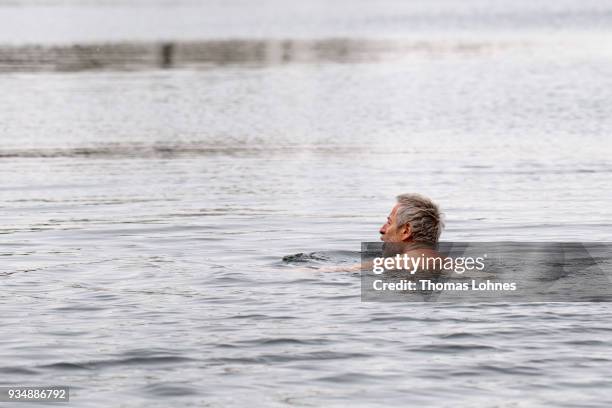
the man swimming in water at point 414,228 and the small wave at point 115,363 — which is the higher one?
the man swimming in water at point 414,228

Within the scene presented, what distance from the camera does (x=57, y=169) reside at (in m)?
25.3

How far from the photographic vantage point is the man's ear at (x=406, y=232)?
13586 mm

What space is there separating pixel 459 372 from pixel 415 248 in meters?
3.83

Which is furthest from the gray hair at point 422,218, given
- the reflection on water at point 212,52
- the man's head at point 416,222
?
the reflection on water at point 212,52

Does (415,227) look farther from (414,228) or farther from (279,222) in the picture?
(279,222)

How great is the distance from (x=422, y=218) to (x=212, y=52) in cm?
5505

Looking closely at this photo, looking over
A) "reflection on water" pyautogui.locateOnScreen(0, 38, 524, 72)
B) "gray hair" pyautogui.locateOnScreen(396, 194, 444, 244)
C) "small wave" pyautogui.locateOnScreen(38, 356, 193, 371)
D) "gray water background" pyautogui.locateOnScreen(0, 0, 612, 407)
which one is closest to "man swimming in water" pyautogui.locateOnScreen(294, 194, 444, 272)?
"gray hair" pyautogui.locateOnScreen(396, 194, 444, 244)

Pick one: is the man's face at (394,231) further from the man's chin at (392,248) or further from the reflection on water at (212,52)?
the reflection on water at (212,52)

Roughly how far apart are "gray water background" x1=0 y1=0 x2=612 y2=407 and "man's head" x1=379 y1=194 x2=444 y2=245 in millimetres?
718

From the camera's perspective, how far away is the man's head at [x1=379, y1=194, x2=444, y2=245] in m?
13.5

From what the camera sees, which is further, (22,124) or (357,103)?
(357,103)

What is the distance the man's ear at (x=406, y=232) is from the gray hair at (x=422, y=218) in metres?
0.03

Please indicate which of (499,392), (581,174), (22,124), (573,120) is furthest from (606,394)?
(22,124)

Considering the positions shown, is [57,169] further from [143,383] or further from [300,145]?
[143,383]
